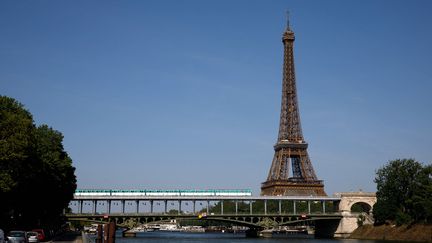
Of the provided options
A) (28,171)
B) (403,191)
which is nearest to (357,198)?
(403,191)

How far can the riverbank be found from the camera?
92.2 meters

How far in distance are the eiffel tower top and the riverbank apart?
45015mm

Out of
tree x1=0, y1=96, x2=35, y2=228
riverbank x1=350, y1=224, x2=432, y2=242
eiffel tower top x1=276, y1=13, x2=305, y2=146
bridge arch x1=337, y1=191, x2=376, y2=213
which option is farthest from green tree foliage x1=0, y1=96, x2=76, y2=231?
eiffel tower top x1=276, y1=13, x2=305, y2=146

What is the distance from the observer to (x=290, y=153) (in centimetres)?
15625

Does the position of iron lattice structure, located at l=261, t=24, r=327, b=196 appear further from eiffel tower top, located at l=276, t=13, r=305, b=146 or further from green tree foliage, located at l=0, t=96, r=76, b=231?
green tree foliage, located at l=0, t=96, r=76, b=231

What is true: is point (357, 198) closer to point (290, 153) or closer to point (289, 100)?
point (290, 153)

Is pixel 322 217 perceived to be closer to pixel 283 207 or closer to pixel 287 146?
pixel 287 146

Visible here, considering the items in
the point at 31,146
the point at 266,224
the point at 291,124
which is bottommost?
the point at 266,224

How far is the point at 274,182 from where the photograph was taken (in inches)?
5950

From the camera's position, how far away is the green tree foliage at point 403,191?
97812 mm

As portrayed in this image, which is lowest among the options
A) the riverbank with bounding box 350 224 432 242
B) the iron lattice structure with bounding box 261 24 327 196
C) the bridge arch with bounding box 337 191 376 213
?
the riverbank with bounding box 350 224 432 242

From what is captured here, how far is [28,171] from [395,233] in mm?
64664

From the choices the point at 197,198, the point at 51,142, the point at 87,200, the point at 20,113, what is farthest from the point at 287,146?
the point at 20,113

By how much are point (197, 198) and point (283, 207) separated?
73.4 m
